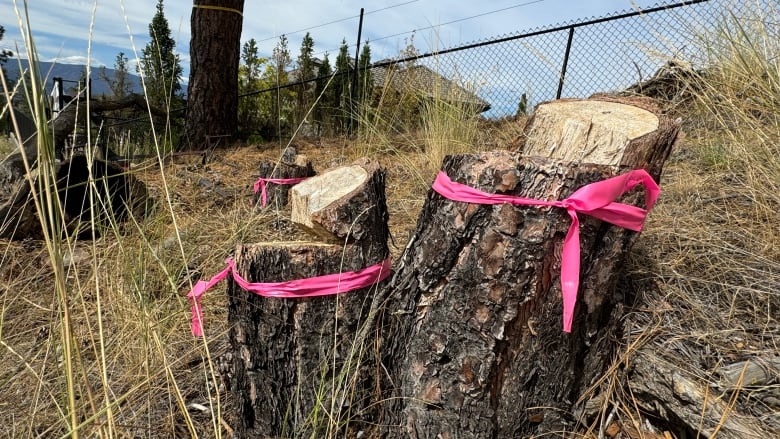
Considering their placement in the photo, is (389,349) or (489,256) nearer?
(489,256)

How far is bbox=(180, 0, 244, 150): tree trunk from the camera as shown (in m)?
5.07

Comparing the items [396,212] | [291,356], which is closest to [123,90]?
[396,212]

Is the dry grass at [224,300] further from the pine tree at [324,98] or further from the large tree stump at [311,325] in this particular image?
the pine tree at [324,98]

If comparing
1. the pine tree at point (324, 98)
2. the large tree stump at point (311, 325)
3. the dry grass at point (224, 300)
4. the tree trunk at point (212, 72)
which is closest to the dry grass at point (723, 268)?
the dry grass at point (224, 300)

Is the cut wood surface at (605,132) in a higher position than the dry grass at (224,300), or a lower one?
higher

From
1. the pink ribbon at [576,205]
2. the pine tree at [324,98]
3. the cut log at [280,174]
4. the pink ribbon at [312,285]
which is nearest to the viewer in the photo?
the pink ribbon at [576,205]

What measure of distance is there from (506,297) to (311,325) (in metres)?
0.54

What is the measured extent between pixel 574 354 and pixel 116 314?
1.60 meters

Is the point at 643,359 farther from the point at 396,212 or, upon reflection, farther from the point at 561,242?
the point at 396,212

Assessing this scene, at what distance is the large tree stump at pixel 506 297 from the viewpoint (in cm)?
123

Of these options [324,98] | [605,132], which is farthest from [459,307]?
[324,98]

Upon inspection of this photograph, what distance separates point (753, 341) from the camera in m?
1.45

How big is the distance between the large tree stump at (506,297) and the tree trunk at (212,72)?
4.52 metres

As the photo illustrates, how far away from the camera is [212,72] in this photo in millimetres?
5223
